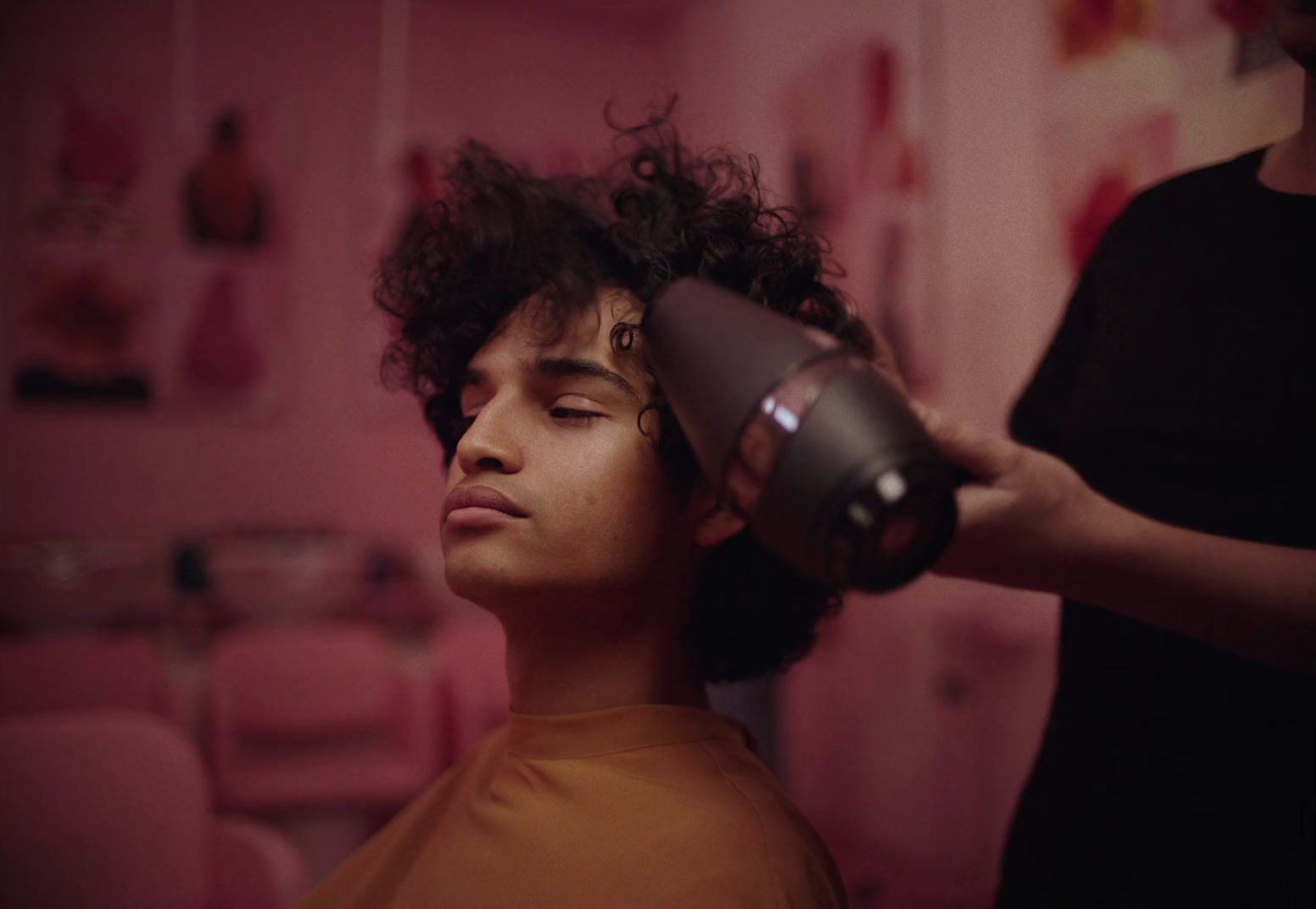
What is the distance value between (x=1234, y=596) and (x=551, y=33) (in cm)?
299

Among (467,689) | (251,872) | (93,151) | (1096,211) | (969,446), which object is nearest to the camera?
(969,446)

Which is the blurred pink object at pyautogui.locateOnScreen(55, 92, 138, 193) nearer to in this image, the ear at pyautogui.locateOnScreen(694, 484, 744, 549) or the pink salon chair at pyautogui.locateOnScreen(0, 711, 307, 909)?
the pink salon chair at pyautogui.locateOnScreen(0, 711, 307, 909)

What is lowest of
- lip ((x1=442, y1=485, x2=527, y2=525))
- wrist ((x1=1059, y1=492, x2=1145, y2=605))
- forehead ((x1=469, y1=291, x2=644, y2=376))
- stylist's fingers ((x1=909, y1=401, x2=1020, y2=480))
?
lip ((x1=442, y1=485, x2=527, y2=525))

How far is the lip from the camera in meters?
A: 0.87

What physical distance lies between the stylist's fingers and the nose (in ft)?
1.21

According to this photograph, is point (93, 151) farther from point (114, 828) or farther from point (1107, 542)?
point (1107, 542)

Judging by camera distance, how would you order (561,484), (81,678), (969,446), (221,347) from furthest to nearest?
(221,347)
(81,678)
(561,484)
(969,446)

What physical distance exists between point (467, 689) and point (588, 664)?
1.63m

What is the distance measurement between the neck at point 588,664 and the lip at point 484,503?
115mm

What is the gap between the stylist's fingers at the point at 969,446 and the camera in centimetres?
70

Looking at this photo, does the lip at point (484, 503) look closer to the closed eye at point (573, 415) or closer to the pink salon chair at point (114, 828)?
the closed eye at point (573, 415)

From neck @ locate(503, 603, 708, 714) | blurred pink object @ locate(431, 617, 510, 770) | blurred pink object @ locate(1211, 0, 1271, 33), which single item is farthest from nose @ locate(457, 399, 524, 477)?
blurred pink object @ locate(431, 617, 510, 770)

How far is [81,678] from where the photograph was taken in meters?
2.11

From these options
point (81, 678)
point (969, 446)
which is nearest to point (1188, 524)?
point (969, 446)
